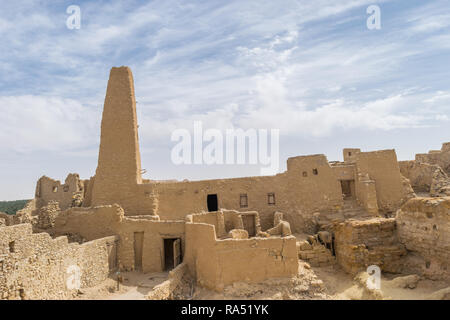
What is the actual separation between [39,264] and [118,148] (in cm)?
1015

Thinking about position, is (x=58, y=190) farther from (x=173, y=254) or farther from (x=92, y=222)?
(x=173, y=254)

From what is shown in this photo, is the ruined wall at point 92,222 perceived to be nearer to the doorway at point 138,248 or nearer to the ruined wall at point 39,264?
the doorway at point 138,248

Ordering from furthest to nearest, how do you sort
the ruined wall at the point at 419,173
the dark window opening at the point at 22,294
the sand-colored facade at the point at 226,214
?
1. the ruined wall at the point at 419,173
2. the sand-colored facade at the point at 226,214
3. the dark window opening at the point at 22,294

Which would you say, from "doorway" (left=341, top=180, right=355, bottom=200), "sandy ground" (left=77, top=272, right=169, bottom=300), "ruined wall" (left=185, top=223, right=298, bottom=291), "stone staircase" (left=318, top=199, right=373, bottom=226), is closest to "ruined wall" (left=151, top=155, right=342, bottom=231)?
"stone staircase" (left=318, top=199, right=373, bottom=226)

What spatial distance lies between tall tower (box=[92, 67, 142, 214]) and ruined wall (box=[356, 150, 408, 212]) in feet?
45.9

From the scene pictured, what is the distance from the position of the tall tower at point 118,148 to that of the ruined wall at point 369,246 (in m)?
12.2

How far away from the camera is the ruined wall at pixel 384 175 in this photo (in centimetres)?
1911

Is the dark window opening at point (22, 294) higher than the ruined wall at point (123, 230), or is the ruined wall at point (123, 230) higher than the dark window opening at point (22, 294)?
the ruined wall at point (123, 230)

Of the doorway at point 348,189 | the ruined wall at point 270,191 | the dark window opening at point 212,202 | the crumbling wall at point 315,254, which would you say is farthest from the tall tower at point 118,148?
the doorway at point 348,189

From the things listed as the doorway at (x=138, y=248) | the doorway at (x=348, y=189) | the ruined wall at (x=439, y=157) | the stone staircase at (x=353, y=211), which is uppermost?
the ruined wall at (x=439, y=157)

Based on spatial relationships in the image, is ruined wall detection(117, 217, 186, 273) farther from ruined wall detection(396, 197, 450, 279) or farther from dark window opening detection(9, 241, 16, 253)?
ruined wall detection(396, 197, 450, 279)

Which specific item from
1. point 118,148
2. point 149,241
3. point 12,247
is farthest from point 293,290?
point 118,148
